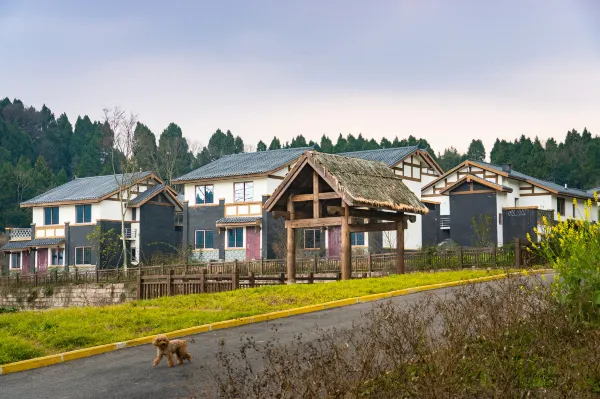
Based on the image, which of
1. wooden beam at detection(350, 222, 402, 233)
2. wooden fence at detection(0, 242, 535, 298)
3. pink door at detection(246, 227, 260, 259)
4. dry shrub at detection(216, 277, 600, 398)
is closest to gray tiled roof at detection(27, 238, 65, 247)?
wooden fence at detection(0, 242, 535, 298)

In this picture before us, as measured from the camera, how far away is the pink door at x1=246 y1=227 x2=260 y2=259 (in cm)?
4497

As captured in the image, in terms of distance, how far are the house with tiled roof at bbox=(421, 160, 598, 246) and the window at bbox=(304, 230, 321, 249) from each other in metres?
9.08

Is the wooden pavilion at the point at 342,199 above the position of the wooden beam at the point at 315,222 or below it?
above

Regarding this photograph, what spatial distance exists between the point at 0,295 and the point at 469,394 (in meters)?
38.0

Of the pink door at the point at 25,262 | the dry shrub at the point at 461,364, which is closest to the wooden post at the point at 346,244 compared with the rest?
the dry shrub at the point at 461,364

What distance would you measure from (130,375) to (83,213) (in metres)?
41.6

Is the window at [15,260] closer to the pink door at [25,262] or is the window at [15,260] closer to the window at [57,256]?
the pink door at [25,262]

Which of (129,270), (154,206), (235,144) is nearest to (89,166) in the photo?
(235,144)

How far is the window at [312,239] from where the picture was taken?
45250 millimetres

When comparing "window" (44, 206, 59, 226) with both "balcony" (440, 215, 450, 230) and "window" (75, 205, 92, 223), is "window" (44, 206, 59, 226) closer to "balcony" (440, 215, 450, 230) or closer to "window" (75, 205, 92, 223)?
"window" (75, 205, 92, 223)

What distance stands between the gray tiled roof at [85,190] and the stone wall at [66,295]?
1065 centimetres

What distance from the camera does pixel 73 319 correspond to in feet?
51.2

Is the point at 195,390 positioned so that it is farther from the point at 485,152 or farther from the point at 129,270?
the point at 485,152

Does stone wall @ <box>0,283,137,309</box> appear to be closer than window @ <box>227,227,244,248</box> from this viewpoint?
Yes
